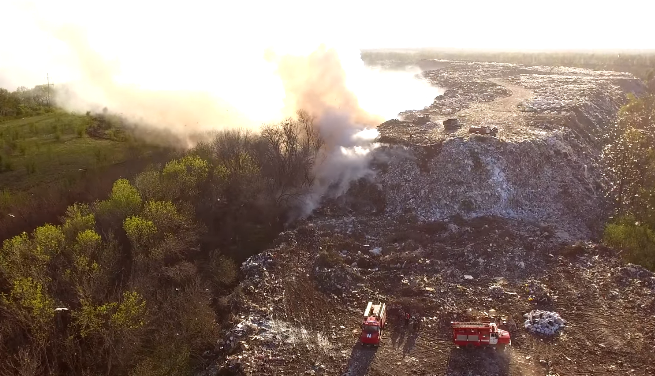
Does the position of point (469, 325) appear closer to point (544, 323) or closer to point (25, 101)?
point (544, 323)

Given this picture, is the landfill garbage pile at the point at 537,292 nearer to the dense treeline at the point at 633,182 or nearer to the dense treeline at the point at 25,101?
the dense treeline at the point at 633,182

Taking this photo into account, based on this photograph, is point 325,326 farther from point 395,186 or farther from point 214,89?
point 214,89

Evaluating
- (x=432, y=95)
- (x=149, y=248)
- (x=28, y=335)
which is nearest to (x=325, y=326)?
(x=149, y=248)

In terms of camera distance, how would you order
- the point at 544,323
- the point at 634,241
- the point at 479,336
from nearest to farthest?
the point at 479,336
the point at 544,323
the point at 634,241

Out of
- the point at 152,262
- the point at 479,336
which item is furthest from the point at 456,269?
the point at 152,262

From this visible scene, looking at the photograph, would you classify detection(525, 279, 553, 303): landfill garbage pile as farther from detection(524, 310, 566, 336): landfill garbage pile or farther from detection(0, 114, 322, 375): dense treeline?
detection(0, 114, 322, 375): dense treeline

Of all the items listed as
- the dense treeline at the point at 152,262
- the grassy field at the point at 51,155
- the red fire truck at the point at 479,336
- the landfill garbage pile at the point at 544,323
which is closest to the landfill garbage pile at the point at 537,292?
the landfill garbage pile at the point at 544,323
